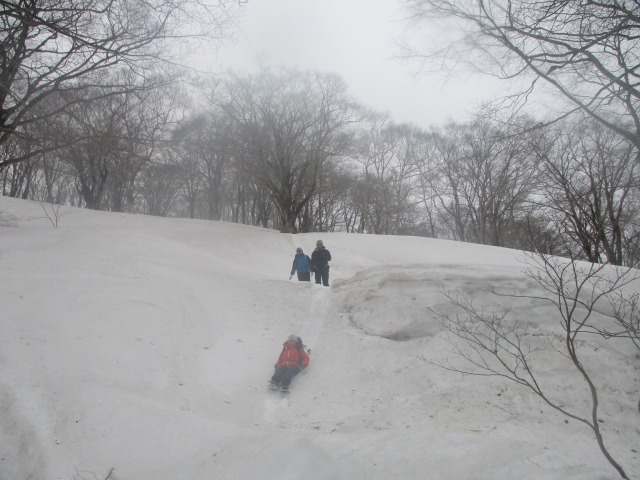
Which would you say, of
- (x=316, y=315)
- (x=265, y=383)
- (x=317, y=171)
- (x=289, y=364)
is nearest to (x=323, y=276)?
(x=316, y=315)

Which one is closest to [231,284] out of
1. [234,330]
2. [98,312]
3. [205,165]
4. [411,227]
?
[234,330]

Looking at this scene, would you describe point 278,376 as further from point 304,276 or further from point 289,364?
point 304,276

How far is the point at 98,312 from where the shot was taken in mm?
6137

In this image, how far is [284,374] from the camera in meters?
5.53

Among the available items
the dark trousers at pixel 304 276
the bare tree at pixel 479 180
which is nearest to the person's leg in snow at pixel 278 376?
the dark trousers at pixel 304 276

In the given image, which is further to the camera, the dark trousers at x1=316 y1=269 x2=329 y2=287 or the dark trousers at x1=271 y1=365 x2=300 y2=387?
the dark trousers at x1=316 y1=269 x2=329 y2=287

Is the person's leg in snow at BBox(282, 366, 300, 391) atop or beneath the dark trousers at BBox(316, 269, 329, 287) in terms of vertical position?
beneath

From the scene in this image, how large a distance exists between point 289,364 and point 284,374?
7.2 inches

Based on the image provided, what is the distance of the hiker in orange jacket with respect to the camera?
546 cm

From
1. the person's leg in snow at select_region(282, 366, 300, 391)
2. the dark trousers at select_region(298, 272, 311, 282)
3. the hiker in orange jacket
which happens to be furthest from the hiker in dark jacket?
the person's leg in snow at select_region(282, 366, 300, 391)

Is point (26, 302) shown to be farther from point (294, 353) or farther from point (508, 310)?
point (508, 310)

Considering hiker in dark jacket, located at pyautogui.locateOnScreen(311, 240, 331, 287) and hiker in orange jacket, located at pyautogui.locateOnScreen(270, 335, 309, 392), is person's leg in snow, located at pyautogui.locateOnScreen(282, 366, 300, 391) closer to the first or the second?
hiker in orange jacket, located at pyautogui.locateOnScreen(270, 335, 309, 392)

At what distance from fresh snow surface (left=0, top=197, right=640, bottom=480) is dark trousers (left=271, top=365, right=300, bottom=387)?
0.54ft

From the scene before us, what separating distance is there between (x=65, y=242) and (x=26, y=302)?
4.00 metres
